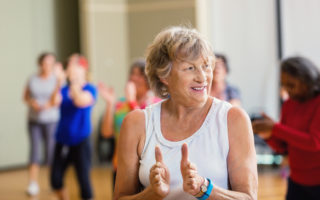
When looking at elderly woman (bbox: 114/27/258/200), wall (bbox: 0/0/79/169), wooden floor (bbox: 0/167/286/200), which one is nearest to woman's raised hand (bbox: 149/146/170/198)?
elderly woman (bbox: 114/27/258/200)

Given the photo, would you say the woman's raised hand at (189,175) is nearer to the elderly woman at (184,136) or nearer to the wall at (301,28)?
the elderly woman at (184,136)

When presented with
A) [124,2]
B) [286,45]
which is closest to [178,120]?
[286,45]

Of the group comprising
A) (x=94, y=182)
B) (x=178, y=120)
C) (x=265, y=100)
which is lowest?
(x=94, y=182)

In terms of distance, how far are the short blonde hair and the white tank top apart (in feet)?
0.71

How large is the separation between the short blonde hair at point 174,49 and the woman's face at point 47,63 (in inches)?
170

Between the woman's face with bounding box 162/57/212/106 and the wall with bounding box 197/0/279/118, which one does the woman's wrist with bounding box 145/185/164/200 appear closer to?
the woman's face with bounding box 162/57/212/106

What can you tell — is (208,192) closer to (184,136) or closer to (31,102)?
(184,136)

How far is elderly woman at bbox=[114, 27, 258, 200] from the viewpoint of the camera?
1883 millimetres

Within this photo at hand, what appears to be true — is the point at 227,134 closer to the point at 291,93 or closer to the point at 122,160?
the point at 122,160

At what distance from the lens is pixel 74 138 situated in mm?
4547

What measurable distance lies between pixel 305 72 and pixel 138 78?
123 centimetres

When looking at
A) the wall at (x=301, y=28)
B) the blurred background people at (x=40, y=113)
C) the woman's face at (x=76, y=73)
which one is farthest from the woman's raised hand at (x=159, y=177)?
the wall at (x=301, y=28)

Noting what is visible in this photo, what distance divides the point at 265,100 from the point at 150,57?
16.9ft

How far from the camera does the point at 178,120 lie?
2059mm
